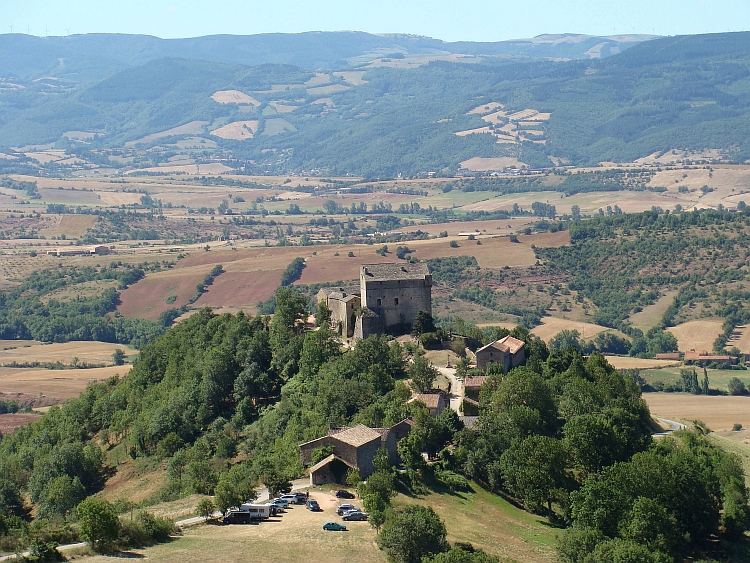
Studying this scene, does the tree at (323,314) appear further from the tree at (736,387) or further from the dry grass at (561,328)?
the dry grass at (561,328)

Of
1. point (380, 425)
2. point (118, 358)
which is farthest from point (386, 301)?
point (118, 358)

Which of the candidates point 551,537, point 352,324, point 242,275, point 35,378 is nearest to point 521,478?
point 551,537

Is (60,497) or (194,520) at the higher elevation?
(194,520)

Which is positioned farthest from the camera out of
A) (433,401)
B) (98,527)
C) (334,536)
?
(433,401)

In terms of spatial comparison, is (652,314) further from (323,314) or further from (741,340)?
(323,314)

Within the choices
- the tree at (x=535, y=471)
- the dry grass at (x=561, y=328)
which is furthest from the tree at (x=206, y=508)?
the dry grass at (x=561, y=328)

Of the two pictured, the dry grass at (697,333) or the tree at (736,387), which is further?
the dry grass at (697,333)

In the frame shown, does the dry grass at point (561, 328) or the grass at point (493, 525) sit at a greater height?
the grass at point (493, 525)
